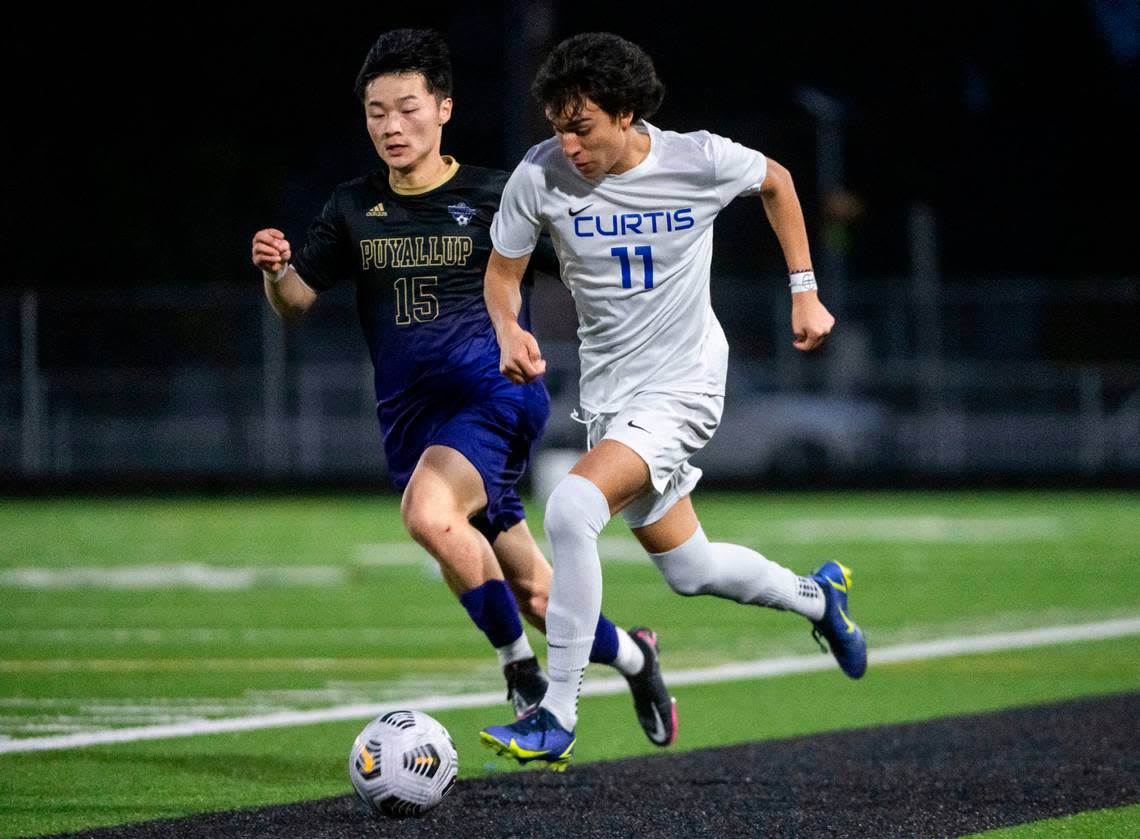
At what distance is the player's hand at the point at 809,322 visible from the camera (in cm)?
627

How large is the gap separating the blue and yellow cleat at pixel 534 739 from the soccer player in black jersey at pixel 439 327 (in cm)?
78

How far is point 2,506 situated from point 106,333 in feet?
13.7

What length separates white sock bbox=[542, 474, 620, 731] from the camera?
603 cm

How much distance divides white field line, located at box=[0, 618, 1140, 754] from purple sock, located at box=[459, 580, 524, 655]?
59.2 inches

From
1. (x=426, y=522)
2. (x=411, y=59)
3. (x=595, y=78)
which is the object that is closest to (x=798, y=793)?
(x=426, y=522)

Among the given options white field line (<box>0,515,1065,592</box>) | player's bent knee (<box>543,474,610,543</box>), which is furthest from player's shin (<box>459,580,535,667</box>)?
white field line (<box>0,515,1065,592</box>)

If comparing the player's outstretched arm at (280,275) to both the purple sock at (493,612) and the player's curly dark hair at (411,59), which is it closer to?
the player's curly dark hair at (411,59)

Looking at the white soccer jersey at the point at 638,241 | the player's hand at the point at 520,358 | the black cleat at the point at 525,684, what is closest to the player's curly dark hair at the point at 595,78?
the white soccer jersey at the point at 638,241

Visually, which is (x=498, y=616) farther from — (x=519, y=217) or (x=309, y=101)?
(x=309, y=101)

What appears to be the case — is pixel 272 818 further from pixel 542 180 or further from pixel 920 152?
pixel 920 152

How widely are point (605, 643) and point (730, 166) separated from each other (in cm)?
173

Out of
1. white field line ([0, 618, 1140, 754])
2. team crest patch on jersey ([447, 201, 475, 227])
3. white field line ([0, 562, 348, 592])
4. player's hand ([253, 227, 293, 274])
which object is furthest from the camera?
white field line ([0, 562, 348, 592])

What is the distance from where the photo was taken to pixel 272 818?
5.76m

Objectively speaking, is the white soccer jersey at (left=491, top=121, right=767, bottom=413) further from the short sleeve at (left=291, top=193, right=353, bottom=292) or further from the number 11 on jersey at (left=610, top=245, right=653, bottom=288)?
the short sleeve at (left=291, top=193, right=353, bottom=292)
